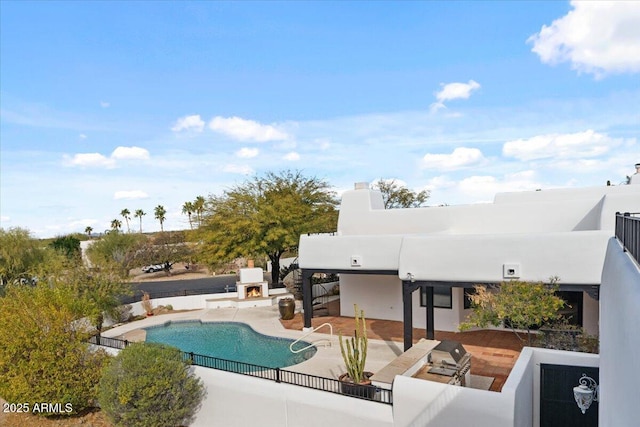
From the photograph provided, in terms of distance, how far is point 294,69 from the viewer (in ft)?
71.1

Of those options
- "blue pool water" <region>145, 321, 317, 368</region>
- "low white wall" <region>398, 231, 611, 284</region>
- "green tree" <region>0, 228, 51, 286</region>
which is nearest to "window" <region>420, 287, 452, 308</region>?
"low white wall" <region>398, 231, 611, 284</region>

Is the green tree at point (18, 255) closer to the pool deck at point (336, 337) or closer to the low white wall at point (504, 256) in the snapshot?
the pool deck at point (336, 337)

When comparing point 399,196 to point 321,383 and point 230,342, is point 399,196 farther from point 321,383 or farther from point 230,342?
point 321,383

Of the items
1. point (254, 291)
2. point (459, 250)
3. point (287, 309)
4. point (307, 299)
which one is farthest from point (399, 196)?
point (459, 250)

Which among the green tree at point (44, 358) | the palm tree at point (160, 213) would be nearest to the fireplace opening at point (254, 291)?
the green tree at point (44, 358)

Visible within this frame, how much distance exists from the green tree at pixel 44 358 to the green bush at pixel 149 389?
1851 mm

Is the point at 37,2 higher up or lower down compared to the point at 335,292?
higher up

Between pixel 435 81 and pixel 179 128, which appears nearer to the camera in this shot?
pixel 435 81

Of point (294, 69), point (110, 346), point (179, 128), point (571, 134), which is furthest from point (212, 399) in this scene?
point (571, 134)

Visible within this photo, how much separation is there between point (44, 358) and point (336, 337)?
957 cm

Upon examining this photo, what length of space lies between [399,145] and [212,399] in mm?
18244

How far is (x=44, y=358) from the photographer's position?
460 inches

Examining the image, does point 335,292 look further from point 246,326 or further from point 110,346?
point 110,346

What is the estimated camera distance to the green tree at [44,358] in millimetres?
11586
